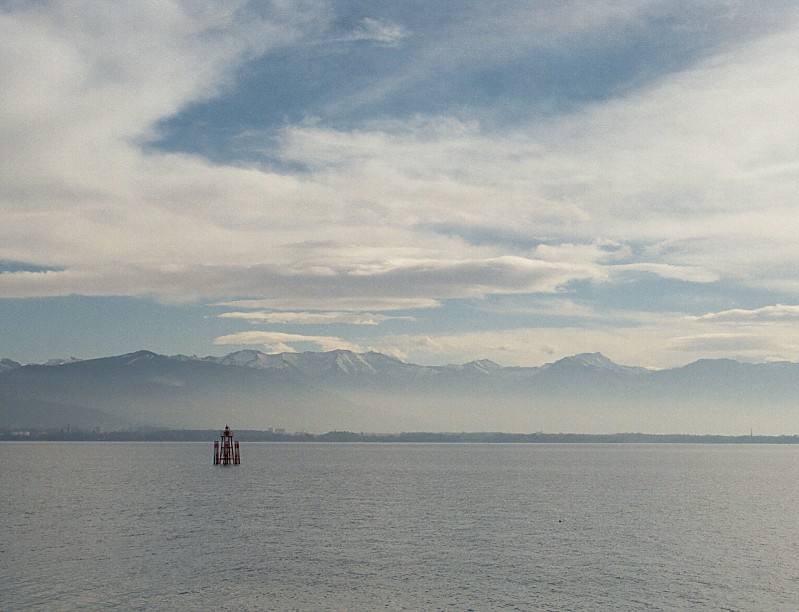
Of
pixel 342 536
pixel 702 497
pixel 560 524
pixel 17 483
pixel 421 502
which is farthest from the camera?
pixel 17 483

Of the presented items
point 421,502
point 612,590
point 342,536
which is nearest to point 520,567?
point 612,590

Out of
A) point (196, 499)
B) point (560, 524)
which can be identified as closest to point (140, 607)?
point (560, 524)

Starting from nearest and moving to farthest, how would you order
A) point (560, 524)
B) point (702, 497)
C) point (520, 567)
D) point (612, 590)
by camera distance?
point (612, 590) → point (520, 567) → point (560, 524) → point (702, 497)

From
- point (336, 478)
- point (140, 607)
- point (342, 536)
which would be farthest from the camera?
point (336, 478)

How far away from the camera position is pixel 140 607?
55.5 meters

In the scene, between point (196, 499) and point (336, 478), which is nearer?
point (196, 499)

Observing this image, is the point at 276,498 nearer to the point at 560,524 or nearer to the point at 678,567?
the point at 560,524

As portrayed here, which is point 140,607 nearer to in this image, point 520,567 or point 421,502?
point 520,567

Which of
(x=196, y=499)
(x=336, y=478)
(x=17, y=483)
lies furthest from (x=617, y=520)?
(x=17, y=483)

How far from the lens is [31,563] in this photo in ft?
229

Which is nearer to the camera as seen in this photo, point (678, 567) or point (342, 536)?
point (678, 567)

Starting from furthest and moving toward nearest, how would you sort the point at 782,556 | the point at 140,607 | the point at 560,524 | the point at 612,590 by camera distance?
1. the point at 560,524
2. the point at 782,556
3. the point at 612,590
4. the point at 140,607

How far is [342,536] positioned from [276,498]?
47.0 m

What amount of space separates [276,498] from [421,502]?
24403mm
